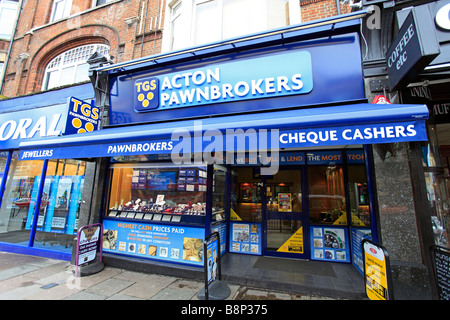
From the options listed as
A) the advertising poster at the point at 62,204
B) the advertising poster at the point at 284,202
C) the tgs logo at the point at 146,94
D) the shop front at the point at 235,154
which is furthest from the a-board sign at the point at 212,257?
the advertising poster at the point at 62,204

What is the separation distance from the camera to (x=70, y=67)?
8.84 m

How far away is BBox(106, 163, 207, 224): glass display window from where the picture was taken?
541 centimetres

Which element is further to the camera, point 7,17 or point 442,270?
point 7,17

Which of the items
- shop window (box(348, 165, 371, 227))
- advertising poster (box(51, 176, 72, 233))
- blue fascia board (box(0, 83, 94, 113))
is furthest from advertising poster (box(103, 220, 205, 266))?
blue fascia board (box(0, 83, 94, 113))

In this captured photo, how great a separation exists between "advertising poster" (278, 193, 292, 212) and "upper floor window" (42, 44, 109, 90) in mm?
8266

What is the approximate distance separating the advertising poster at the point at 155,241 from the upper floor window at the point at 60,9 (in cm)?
980

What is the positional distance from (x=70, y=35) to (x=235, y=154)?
28.5ft

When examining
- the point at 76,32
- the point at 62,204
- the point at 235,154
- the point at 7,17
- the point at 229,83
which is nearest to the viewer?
the point at 229,83

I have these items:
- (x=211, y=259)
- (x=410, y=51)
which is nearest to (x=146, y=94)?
(x=211, y=259)

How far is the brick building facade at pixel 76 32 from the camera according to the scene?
290 inches

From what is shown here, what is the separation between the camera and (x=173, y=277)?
191 inches

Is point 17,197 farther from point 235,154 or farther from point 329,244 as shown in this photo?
point 329,244

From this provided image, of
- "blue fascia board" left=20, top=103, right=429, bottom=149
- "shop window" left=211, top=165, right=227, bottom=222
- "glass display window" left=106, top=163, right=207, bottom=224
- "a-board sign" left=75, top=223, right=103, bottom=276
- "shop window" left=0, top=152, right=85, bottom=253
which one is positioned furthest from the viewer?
"shop window" left=0, top=152, right=85, bottom=253

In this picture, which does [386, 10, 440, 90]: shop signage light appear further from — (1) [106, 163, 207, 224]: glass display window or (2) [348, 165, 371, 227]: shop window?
(1) [106, 163, 207, 224]: glass display window
